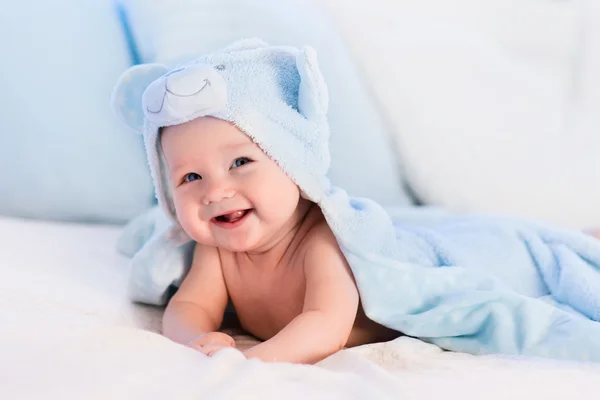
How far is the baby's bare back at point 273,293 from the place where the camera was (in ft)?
3.21

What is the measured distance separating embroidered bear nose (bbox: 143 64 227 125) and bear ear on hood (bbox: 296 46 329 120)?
0.10 meters

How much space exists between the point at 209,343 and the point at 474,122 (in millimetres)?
862

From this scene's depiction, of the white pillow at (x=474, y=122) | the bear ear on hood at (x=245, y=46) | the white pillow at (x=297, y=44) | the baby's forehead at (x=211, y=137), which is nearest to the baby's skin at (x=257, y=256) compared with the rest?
the baby's forehead at (x=211, y=137)

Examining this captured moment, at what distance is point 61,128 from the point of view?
4.40ft

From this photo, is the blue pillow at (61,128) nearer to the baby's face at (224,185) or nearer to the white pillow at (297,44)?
the white pillow at (297,44)

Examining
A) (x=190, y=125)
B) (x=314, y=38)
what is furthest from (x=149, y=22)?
(x=190, y=125)

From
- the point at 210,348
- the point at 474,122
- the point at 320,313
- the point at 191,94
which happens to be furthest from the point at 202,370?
the point at 474,122

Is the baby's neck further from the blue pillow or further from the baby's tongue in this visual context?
the blue pillow

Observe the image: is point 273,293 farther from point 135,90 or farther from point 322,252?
point 135,90

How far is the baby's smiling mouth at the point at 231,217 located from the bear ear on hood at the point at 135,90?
0.18 m

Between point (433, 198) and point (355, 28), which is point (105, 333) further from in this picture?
point (355, 28)

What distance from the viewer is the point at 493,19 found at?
169 centimetres

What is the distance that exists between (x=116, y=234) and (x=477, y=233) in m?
0.65

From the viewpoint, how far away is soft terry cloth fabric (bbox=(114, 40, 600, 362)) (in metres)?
0.87
